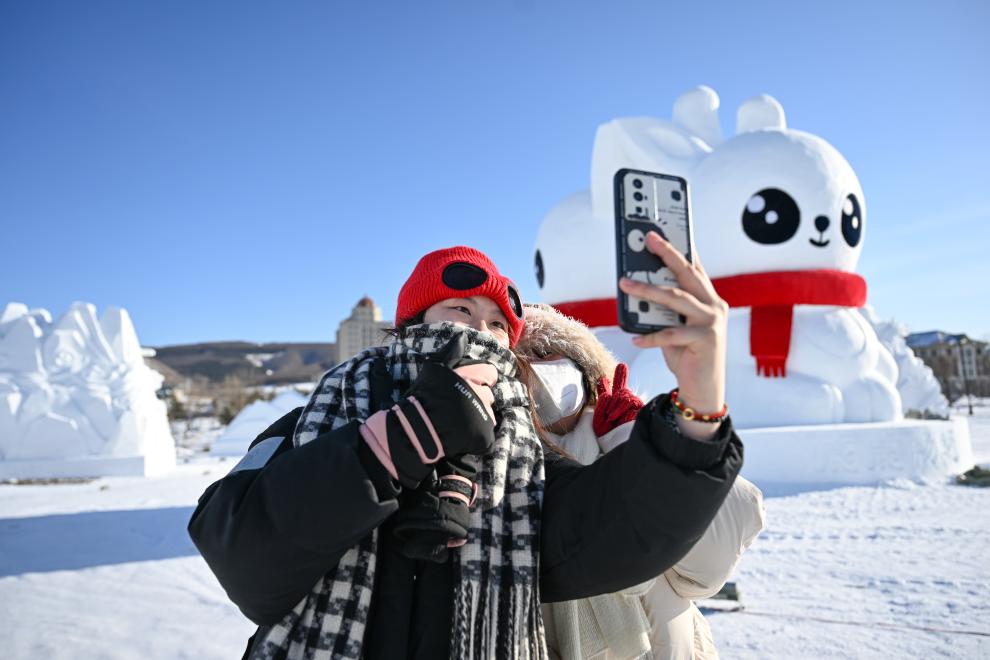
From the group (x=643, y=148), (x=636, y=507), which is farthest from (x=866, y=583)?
(x=643, y=148)

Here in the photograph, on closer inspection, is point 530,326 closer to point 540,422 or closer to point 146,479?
point 540,422

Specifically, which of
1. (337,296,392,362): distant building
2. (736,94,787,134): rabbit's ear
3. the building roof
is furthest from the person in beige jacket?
(337,296,392,362): distant building

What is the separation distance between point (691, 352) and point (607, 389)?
666mm

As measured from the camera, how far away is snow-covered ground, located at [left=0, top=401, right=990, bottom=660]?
2.90 meters

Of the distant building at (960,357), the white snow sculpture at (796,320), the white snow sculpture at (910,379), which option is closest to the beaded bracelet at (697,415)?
the white snow sculpture at (796,320)

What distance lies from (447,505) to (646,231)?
558 mm

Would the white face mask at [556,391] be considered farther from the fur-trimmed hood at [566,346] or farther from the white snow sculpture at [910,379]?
the white snow sculpture at [910,379]

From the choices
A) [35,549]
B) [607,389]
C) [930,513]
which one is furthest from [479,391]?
[930,513]

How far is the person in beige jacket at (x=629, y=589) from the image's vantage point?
1198 mm

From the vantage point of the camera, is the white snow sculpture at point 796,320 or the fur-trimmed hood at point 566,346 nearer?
the fur-trimmed hood at point 566,346

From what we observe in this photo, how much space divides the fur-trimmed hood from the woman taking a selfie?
1.23ft

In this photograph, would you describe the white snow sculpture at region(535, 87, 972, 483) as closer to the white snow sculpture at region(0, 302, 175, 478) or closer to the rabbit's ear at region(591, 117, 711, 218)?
the rabbit's ear at region(591, 117, 711, 218)

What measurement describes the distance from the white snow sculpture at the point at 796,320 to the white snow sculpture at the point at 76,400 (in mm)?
8245

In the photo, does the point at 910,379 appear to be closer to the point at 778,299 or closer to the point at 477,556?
the point at 778,299
